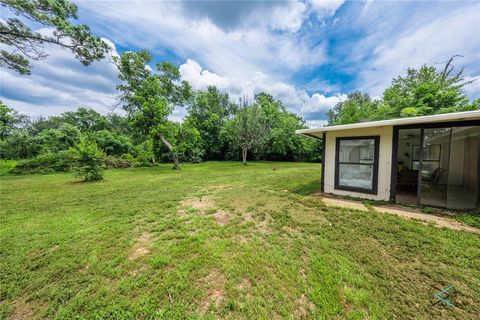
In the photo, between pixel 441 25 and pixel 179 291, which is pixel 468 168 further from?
pixel 179 291

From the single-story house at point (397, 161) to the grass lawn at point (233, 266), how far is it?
5.25 ft

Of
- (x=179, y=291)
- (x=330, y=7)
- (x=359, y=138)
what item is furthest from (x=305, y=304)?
(x=330, y=7)

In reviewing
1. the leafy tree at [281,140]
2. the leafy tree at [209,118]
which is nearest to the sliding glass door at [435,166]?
the leafy tree at [281,140]

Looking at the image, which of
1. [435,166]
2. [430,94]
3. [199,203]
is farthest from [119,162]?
[430,94]

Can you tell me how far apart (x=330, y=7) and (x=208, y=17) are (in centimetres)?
526

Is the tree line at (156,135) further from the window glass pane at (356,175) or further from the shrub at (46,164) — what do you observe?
the window glass pane at (356,175)

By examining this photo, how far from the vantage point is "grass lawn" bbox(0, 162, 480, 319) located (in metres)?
1.67

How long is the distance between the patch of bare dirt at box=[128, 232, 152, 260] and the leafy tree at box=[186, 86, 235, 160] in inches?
809

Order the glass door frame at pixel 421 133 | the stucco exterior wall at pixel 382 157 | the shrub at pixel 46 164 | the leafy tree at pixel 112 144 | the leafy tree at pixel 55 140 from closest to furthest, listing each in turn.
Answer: the glass door frame at pixel 421 133, the stucco exterior wall at pixel 382 157, the shrub at pixel 46 164, the leafy tree at pixel 55 140, the leafy tree at pixel 112 144

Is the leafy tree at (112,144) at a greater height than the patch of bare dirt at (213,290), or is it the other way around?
the leafy tree at (112,144)

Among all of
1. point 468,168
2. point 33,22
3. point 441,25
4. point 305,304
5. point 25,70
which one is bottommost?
point 305,304

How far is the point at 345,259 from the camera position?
234cm

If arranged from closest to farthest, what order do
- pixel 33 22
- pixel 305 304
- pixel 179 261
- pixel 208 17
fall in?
pixel 305 304 < pixel 179 261 < pixel 33 22 < pixel 208 17

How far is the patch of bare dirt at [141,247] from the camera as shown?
8.05 ft
